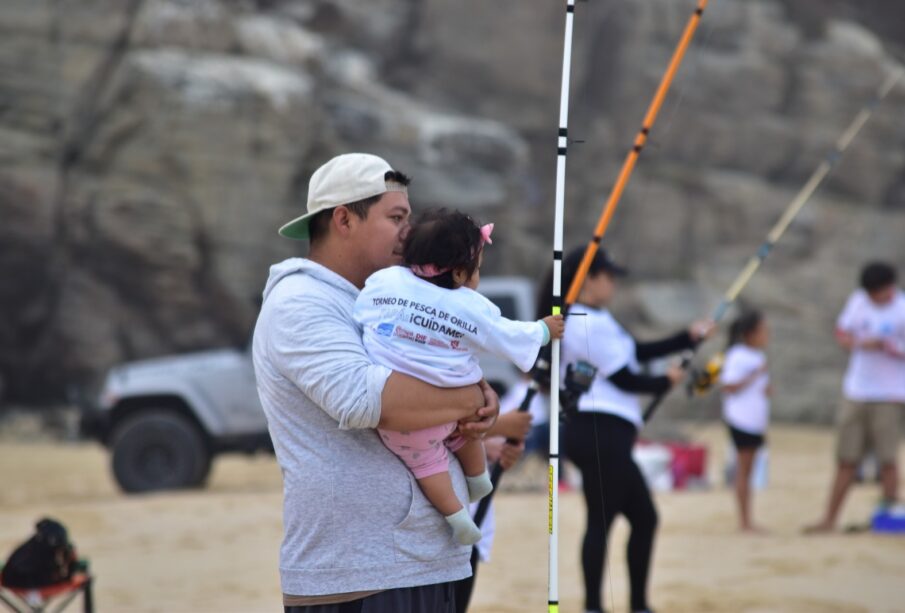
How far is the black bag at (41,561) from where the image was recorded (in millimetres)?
5141

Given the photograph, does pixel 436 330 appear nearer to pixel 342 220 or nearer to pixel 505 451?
pixel 342 220

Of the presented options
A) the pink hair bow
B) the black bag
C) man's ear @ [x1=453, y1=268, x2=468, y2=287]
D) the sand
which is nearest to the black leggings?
the sand

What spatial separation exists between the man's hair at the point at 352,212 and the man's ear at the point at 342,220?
0.5 inches

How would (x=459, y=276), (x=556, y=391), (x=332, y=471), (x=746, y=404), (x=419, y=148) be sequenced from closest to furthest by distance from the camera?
(x=332, y=471) → (x=459, y=276) → (x=556, y=391) → (x=746, y=404) → (x=419, y=148)

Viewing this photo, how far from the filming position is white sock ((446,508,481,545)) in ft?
10.4

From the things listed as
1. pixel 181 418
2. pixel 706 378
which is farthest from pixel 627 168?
pixel 181 418

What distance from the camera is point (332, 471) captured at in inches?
120

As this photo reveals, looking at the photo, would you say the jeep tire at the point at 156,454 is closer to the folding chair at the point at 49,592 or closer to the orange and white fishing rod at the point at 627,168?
the folding chair at the point at 49,592

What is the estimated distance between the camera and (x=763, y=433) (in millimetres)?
9766

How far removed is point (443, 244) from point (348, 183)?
286 millimetres

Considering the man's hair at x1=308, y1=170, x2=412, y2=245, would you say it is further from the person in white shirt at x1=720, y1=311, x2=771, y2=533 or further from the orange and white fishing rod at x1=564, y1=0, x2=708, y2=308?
the person in white shirt at x1=720, y1=311, x2=771, y2=533

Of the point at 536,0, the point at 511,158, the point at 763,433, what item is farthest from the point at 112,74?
the point at 763,433

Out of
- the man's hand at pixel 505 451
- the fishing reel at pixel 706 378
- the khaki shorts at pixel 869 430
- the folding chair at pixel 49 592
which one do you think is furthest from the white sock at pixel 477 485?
the khaki shorts at pixel 869 430

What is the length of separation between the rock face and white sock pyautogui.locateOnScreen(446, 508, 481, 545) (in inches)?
527
